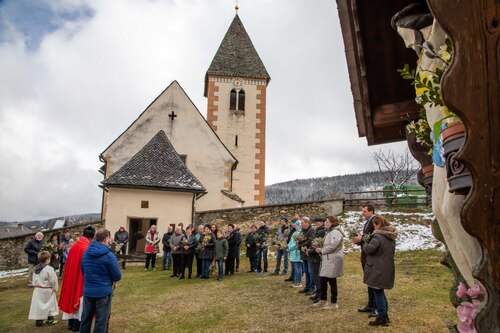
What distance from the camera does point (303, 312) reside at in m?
7.69

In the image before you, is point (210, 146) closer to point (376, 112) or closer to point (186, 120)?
point (186, 120)

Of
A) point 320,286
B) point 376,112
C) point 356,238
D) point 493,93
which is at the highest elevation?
point 376,112

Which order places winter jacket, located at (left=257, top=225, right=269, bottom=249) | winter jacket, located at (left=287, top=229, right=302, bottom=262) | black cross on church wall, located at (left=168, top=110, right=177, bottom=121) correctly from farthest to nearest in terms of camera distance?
black cross on church wall, located at (left=168, top=110, right=177, bottom=121)
winter jacket, located at (left=257, top=225, right=269, bottom=249)
winter jacket, located at (left=287, top=229, right=302, bottom=262)

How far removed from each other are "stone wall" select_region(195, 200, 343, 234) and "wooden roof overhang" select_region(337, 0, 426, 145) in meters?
15.4

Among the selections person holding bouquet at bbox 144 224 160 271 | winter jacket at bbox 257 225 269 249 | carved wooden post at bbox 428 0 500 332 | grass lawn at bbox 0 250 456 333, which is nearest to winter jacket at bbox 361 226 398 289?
grass lawn at bbox 0 250 456 333

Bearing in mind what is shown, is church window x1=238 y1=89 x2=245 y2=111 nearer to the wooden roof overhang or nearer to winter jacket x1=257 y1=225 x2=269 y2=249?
winter jacket x1=257 y1=225 x2=269 y2=249

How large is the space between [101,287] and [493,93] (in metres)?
5.51

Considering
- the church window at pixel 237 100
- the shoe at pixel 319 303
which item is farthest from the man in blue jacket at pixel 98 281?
the church window at pixel 237 100

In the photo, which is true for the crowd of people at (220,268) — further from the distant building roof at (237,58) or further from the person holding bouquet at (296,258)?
the distant building roof at (237,58)

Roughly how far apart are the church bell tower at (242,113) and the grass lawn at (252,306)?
15.2m

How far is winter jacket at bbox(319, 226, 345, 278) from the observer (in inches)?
297

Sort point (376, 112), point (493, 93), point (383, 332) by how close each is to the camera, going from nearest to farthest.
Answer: point (493, 93), point (376, 112), point (383, 332)

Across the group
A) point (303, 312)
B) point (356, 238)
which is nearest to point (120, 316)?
point (303, 312)

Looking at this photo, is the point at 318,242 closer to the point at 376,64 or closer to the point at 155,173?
the point at 376,64
